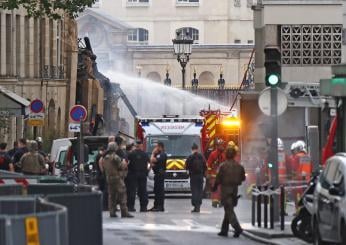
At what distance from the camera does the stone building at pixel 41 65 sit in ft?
204

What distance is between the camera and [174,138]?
46812mm

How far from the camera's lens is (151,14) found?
132 meters

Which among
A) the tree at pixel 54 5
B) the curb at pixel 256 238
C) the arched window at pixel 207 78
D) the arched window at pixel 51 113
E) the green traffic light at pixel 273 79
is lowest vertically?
the curb at pixel 256 238

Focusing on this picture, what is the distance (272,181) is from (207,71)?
9375 cm

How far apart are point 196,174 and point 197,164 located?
35 centimetres

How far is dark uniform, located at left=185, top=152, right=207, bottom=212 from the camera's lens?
37.1m

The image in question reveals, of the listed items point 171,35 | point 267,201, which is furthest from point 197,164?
point 171,35

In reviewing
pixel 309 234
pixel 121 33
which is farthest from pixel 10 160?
pixel 121 33

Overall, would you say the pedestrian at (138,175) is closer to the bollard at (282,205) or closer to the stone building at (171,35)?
the bollard at (282,205)

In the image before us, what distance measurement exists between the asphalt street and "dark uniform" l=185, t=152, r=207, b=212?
304 millimetres

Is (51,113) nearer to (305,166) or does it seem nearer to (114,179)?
(114,179)

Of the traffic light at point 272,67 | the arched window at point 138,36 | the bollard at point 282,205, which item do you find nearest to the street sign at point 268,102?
the traffic light at point 272,67

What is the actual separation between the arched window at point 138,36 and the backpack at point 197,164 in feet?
295

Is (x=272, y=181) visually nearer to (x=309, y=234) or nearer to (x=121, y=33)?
(x=309, y=234)
